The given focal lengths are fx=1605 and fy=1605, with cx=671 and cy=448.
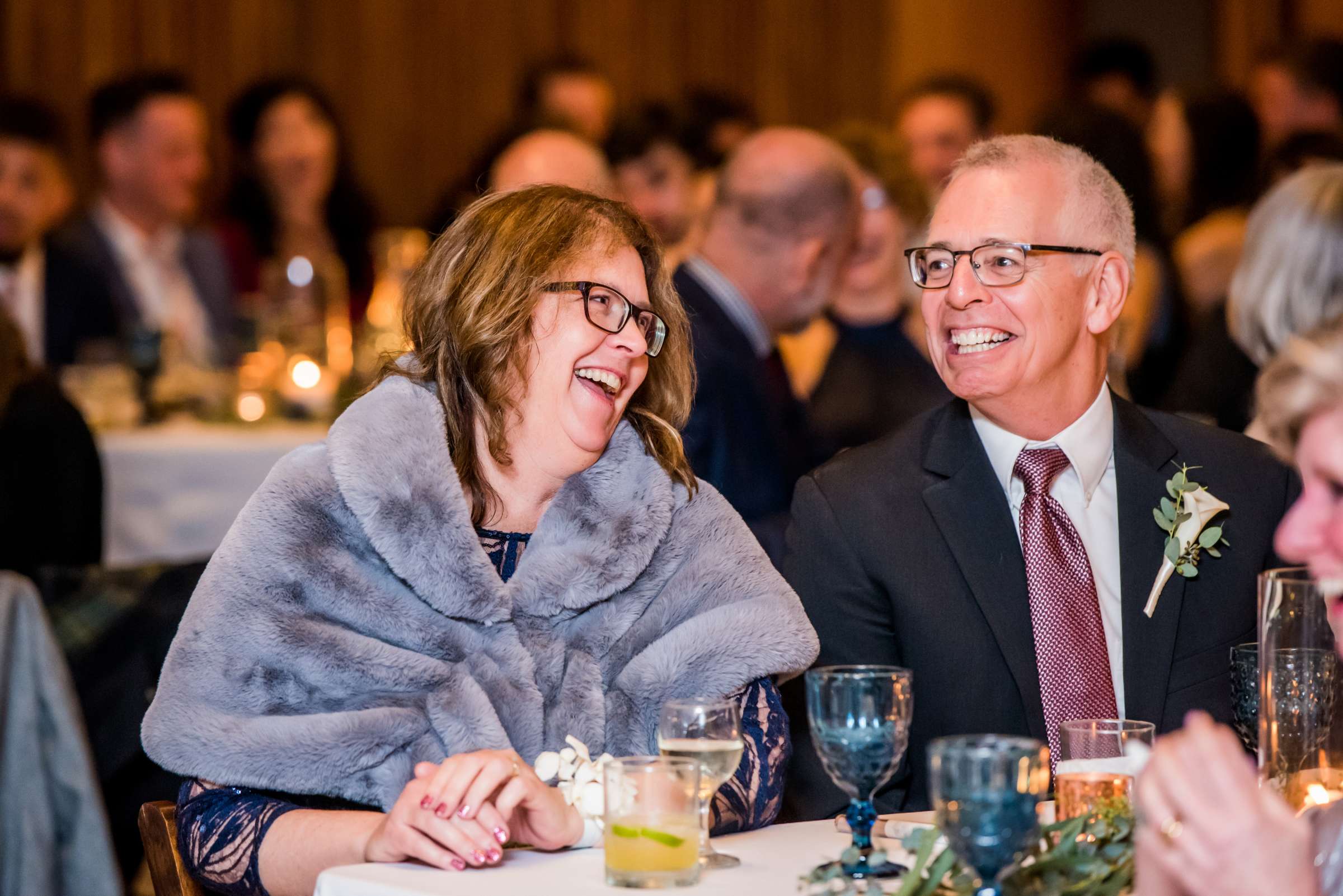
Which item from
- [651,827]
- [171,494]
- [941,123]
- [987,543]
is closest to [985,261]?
[987,543]

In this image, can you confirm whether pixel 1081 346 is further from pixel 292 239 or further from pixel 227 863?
pixel 292 239

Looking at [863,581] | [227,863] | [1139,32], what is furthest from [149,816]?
[1139,32]

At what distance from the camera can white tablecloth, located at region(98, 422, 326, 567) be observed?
429cm

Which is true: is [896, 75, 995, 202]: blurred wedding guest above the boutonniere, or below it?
above

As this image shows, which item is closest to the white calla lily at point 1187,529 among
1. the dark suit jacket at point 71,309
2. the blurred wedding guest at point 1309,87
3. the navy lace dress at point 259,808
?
the navy lace dress at point 259,808

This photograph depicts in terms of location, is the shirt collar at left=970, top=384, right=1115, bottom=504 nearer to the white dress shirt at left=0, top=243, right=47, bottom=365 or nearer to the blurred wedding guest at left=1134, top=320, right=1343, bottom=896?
the blurred wedding guest at left=1134, top=320, right=1343, bottom=896

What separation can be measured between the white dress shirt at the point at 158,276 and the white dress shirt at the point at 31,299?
0.30 metres

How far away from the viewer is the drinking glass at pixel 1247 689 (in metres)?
1.95

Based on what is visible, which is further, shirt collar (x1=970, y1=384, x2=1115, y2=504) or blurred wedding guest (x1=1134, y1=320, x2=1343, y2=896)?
shirt collar (x1=970, y1=384, x2=1115, y2=504)

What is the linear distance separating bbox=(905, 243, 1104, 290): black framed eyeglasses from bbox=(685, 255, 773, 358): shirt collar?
148cm

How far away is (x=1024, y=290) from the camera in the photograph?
2.36 m

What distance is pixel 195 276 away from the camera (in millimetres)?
6082

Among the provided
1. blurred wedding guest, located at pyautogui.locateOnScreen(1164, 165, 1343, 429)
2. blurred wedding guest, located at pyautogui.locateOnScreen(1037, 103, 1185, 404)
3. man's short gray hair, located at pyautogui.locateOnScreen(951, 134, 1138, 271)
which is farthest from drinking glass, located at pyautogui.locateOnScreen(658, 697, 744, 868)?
blurred wedding guest, located at pyautogui.locateOnScreen(1037, 103, 1185, 404)

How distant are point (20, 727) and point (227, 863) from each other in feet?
4.00
